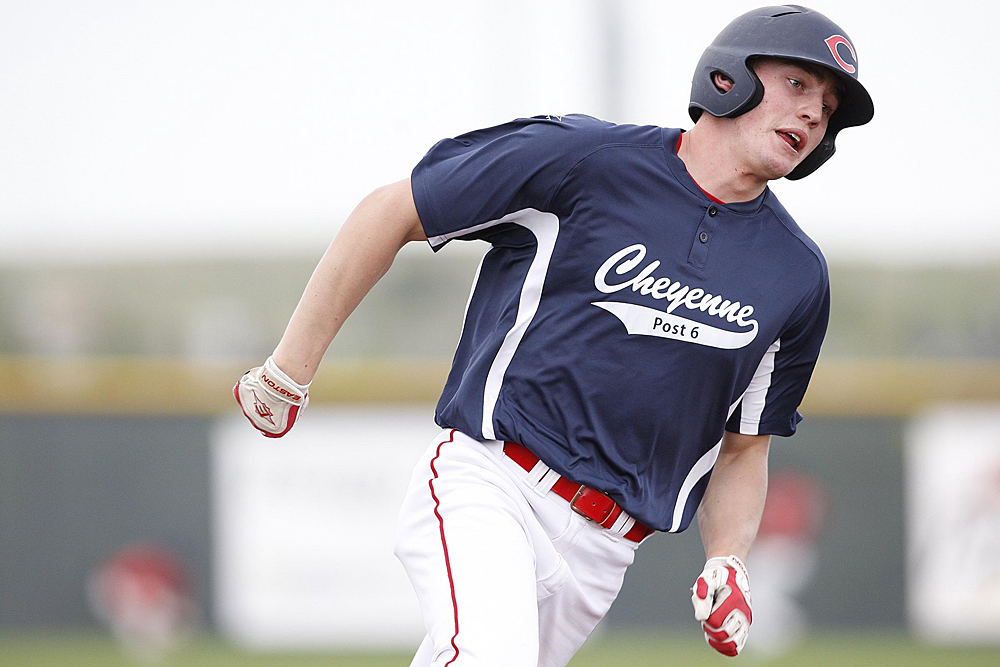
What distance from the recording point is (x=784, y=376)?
9.92 feet

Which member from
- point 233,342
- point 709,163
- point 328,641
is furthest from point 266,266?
point 709,163

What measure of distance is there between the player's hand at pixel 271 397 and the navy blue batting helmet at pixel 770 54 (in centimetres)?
113

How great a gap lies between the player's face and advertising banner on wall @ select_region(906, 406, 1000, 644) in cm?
571

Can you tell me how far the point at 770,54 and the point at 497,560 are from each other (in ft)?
4.05

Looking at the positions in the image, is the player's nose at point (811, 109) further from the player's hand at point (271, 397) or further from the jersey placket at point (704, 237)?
the player's hand at point (271, 397)

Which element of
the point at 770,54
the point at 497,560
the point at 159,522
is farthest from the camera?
the point at 159,522

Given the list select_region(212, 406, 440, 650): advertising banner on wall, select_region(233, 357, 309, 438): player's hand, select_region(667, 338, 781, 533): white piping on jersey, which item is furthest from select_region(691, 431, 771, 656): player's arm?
select_region(212, 406, 440, 650): advertising banner on wall

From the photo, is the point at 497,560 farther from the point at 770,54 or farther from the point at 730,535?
the point at 770,54

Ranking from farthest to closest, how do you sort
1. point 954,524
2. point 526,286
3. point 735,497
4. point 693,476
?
point 954,524, point 735,497, point 693,476, point 526,286

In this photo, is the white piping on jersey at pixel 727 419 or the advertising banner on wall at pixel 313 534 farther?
the advertising banner on wall at pixel 313 534

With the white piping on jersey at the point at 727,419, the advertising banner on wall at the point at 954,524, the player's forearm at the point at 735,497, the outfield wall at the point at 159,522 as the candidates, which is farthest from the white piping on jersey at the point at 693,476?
the advertising banner on wall at the point at 954,524

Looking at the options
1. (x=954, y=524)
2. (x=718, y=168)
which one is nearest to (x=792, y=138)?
(x=718, y=168)

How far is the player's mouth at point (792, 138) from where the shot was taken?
272 cm

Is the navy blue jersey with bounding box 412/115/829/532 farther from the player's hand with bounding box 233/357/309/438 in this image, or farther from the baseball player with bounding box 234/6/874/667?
the player's hand with bounding box 233/357/309/438
